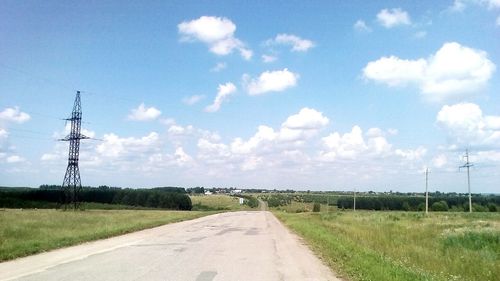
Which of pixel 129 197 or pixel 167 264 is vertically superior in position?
pixel 167 264

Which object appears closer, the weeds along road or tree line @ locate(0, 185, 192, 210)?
the weeds along road

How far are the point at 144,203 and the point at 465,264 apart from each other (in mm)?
121631

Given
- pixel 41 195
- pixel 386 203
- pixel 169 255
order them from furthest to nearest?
pixel 386 203, pixel 41 195, pixel 169 255

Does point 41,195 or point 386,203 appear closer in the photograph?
point 41,195

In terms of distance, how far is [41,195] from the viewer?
121 metres

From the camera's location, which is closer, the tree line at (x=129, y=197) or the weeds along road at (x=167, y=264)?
the weeds along road at (x=167, y=264)

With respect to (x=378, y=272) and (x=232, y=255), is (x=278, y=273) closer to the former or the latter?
(x=378, y=272)

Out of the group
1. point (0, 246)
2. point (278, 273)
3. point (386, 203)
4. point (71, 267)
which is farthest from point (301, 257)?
point (386, 203)

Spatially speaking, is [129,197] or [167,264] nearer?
[167,264]

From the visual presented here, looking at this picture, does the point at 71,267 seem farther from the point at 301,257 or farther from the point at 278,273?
the point at 301,257

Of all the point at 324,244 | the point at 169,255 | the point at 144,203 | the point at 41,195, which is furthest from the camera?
the point at 144,203

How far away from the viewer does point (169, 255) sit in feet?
51.2

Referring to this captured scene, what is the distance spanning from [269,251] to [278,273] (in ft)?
18.5

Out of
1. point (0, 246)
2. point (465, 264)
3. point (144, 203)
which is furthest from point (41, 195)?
point (465, 264)
